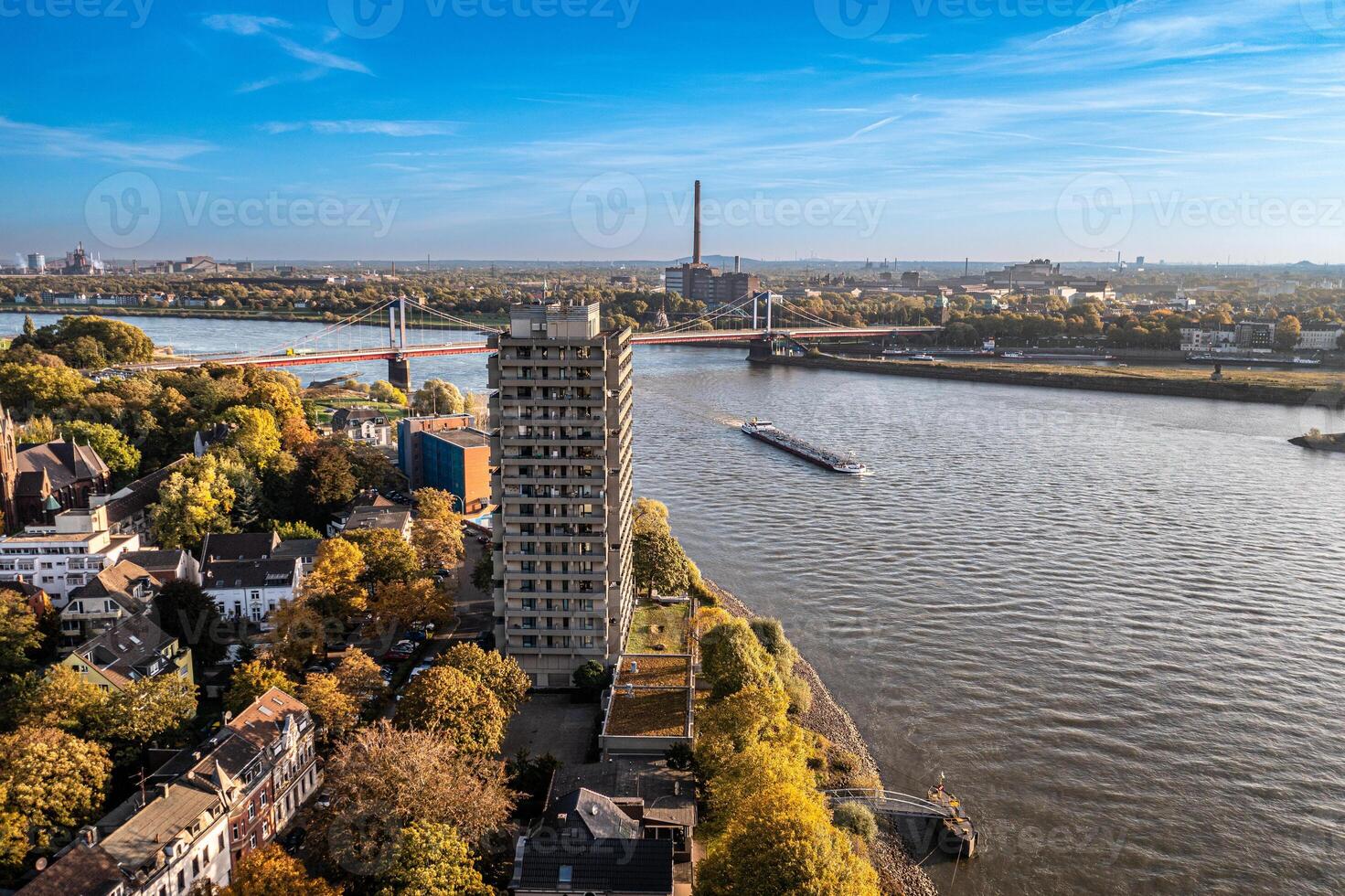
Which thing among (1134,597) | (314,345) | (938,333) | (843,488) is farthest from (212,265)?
(1134,597)

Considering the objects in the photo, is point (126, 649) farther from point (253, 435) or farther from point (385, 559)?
point (253, 435)

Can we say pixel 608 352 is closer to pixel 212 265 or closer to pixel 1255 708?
pixel 1255 708

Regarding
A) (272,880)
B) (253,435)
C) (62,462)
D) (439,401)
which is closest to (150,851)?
(272,880)

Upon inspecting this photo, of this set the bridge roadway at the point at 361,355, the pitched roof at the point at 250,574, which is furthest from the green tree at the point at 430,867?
the bridge roadway at the point at 361,355

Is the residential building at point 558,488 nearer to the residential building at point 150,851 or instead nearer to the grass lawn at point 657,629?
the grass lawn at point 657,629

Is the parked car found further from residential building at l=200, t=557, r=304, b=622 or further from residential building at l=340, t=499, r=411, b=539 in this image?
residential building at l=340, t=499, r=411, b=539

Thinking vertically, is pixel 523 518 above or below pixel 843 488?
above

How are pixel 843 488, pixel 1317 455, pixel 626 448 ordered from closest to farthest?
pixel 626 448
pixel 843 488
pixel 1317 455
